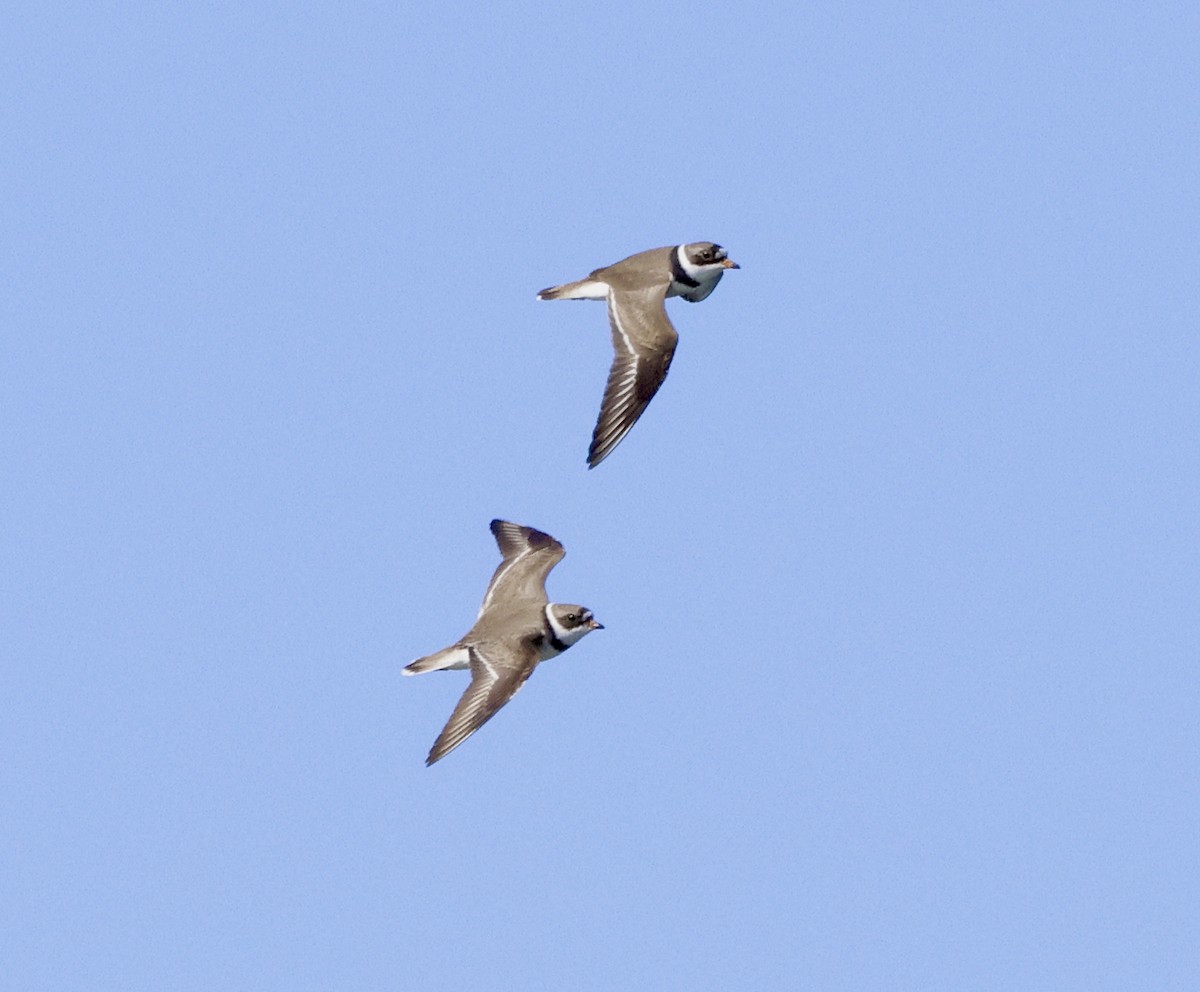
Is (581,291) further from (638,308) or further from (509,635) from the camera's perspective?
(509,635)

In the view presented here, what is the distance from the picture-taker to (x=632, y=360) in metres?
28.2

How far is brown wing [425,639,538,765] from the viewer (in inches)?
1041

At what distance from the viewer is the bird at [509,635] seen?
88.2 feet

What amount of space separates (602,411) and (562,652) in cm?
321

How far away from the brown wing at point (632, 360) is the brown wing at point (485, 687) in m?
2.70

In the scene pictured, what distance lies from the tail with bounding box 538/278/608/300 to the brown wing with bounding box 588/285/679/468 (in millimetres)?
241

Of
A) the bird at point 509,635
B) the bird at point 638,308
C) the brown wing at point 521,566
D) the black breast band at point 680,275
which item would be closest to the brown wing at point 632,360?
the bird at point 638,308

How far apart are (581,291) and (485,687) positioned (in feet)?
17.6

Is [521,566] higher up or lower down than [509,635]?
higher up

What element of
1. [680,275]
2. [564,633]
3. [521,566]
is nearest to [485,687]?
[564,633]

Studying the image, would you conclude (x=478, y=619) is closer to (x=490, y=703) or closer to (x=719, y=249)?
(x=490, y=703)

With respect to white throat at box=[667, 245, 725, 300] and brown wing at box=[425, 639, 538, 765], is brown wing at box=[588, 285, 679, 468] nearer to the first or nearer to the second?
white throat at box=[667, 245, 725, 300]

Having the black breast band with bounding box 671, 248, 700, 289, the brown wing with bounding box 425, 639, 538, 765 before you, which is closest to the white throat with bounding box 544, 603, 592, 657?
the brown wing with bounding box 425, 639, 538, 765

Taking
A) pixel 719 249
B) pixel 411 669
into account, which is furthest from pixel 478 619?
pixel 719 249
